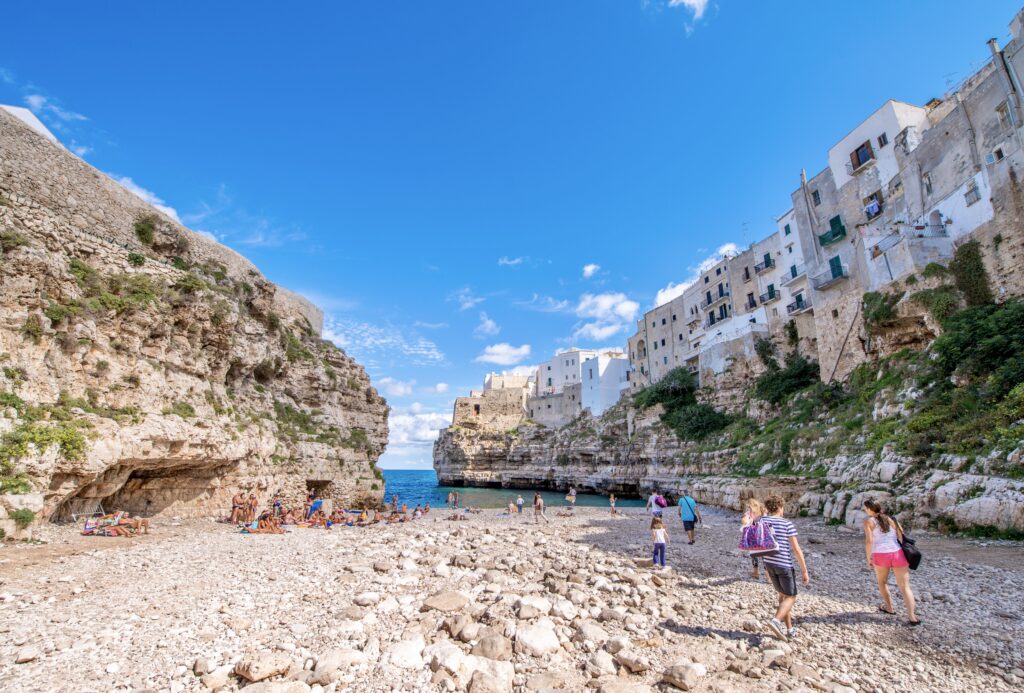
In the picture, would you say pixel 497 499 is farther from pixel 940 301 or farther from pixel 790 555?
pixel 790 555

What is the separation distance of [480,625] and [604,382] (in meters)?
66.1

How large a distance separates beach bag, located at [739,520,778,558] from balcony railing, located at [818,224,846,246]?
3610 centimetres

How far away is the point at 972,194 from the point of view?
21094 millimetres

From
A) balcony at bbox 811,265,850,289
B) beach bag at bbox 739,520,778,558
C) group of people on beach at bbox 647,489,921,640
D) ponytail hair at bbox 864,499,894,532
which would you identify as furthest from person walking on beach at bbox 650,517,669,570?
balcony at bbox 811,265,850,289

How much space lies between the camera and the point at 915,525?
11.5m

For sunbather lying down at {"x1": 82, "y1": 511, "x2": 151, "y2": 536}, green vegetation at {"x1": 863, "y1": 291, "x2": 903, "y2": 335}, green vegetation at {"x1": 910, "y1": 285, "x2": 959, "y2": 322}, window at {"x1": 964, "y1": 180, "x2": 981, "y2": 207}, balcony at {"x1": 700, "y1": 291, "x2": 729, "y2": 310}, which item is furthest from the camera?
A: balcony at {"x1": 700, "y1": 291, "x2": 729, "y2": 310}

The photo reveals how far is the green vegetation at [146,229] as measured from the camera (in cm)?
1858

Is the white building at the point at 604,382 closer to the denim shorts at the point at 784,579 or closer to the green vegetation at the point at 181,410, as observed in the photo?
the green vegetation at the point at 181,410

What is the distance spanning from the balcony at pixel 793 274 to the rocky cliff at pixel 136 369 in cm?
3656

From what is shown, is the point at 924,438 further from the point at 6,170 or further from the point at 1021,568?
the point at 6,170

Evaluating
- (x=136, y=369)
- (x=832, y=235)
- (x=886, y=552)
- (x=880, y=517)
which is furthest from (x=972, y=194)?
(x=136, y=369)

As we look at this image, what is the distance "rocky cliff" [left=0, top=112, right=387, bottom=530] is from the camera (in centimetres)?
1072

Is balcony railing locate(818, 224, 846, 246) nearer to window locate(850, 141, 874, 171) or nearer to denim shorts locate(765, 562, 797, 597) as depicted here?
window locate(850, 141, 874, 171)

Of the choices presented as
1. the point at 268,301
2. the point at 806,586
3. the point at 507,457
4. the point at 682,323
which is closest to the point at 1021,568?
the point at 806,586
